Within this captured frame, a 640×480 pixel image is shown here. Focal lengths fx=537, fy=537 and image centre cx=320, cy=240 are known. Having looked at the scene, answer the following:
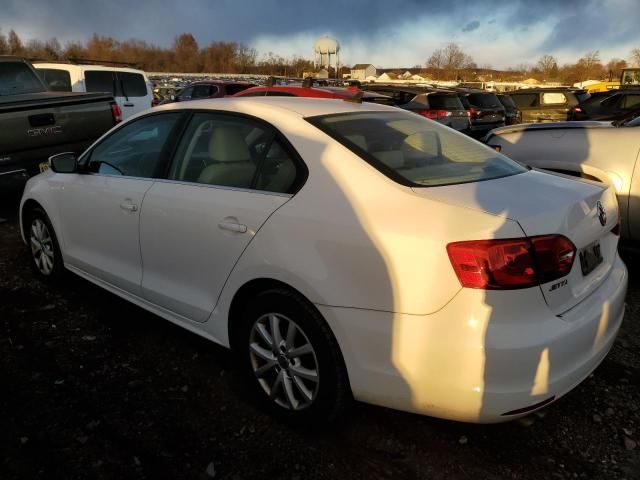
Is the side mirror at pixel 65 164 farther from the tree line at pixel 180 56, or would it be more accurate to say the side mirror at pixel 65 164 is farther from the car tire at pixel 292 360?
the tree line at pixel 180 56

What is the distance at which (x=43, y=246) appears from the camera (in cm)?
441

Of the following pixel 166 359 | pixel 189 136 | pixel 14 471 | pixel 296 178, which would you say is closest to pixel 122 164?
pixel 189 136

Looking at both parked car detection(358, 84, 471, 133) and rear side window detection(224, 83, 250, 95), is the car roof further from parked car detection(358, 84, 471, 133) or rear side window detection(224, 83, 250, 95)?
rear side window detection(224, 83, 250, 95)

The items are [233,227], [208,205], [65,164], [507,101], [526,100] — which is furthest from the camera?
[526,100]

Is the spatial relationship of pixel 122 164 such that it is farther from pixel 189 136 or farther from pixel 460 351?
pixel 460 351

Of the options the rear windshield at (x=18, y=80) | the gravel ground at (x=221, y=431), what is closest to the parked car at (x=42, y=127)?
the rear windshield at (x=18, y=80)

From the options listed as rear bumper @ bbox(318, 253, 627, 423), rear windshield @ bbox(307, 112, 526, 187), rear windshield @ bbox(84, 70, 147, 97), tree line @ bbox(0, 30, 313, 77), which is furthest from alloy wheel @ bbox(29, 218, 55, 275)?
tree line @ bbox(0, 30, 313, 77)

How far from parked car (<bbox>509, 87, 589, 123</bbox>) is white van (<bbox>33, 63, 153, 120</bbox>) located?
11.5 meters

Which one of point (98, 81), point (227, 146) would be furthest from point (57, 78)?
point (227, 146)

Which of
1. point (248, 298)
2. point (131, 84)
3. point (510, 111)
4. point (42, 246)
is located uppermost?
point (131, 84)

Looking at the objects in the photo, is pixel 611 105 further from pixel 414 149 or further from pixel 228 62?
A: pixel 228 62

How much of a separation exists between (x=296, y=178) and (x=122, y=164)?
1651 mm

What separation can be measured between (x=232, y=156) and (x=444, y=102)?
10.7m

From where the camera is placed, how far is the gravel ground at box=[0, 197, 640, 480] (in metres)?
2.38
